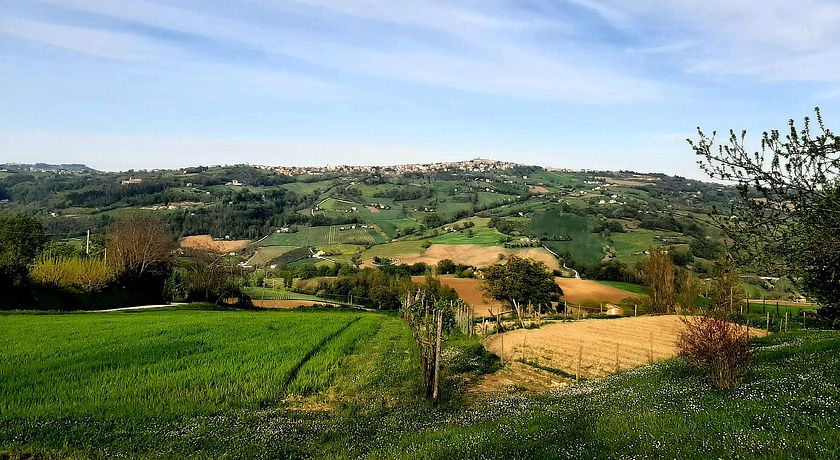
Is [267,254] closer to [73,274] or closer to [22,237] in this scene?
[22,237]

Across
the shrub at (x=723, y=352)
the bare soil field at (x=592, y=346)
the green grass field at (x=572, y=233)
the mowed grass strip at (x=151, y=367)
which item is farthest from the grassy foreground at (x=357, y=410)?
the green grass field at (x=572, y=233)

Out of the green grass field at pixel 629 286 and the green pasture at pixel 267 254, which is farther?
the green pasture at pixel 267 254

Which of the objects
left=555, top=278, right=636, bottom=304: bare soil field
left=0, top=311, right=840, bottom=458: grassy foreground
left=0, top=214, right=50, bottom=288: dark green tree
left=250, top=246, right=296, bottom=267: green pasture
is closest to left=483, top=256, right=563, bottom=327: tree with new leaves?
left=555, top=278, right=636, bottom=304: bare soil field

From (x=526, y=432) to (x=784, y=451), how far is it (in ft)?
16.6

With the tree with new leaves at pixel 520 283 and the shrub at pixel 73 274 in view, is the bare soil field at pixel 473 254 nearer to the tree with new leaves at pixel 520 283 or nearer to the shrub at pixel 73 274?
the tree with new leaves at pixel 520 283

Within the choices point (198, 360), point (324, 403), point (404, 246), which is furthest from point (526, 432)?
point (404, 246)

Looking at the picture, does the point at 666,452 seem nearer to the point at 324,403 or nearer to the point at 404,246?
the point at 324,403

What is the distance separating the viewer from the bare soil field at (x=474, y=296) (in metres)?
86.6

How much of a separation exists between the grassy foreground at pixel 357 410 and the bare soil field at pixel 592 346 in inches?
231

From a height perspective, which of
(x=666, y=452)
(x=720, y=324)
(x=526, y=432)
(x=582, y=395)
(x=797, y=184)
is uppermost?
(x=797, y=184)

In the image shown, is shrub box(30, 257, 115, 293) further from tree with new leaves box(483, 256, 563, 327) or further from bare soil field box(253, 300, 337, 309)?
tree with new leaves box(483, 256, 563, 327)

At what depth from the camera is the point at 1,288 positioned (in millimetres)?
53812

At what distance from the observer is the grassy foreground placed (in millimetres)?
10172

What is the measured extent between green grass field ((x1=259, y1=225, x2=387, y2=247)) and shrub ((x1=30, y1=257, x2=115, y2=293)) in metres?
103
